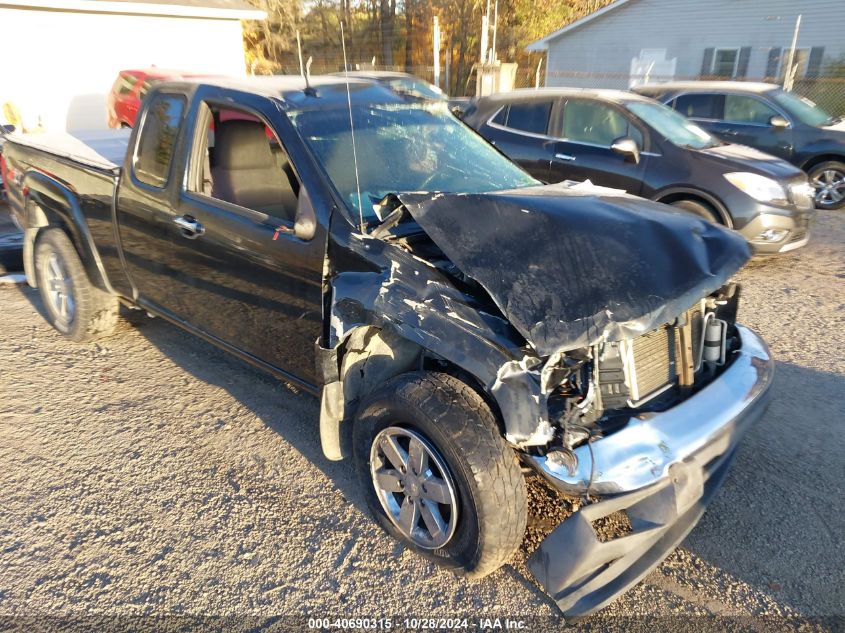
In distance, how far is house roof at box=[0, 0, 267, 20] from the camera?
13.1 m

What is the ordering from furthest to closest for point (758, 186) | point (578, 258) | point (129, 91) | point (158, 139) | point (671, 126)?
1. point (129, 91)
2. point (671, 126)
3. point (758, 186)
4. point (158, 139)
5. point (578, 258)

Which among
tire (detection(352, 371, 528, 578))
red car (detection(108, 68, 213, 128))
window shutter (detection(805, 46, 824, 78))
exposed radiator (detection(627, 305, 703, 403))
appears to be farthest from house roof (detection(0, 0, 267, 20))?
window shutter (detection(805, 46, 824, 78))

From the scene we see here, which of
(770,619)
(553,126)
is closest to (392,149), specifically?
(770,619)

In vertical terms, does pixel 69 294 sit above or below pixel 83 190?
below

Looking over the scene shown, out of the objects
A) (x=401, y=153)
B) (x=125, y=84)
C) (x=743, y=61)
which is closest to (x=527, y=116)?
(x=401, y=153)

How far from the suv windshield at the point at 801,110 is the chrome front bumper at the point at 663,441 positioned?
853 centimetres

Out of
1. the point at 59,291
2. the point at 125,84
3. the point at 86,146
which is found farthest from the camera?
the point at 125,84

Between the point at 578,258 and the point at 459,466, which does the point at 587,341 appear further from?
the point at 459,466

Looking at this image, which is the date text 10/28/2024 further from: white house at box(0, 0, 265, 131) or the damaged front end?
white house at box(0, 0, 265, 131)

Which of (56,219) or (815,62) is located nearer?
(56,219)

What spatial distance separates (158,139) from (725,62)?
22166 millimetres

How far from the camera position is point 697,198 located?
6.73 meters

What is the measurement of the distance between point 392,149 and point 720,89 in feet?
27.7

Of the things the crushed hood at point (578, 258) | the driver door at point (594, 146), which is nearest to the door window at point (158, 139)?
the crushed hood at point (578, 258)
